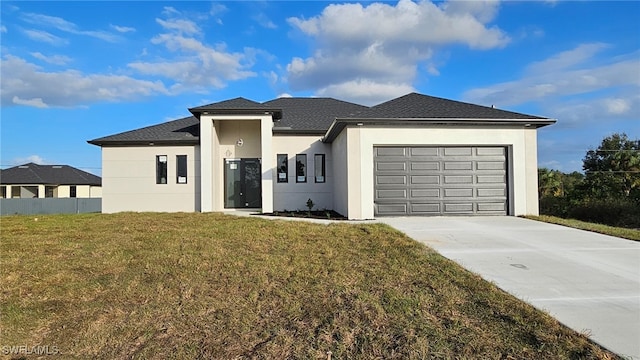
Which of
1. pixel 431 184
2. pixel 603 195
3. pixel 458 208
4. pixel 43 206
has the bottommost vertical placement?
pixel 43 206

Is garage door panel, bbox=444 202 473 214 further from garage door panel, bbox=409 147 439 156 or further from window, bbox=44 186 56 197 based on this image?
window, bbox=44 186 56 197

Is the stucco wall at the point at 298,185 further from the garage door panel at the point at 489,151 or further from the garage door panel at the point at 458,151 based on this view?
the garage door panel at the point at 489,151

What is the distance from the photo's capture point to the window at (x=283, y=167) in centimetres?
1708

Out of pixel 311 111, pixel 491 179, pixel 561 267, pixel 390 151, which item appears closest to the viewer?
pixel 561 267

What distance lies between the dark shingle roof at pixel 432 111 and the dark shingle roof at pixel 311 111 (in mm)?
3200

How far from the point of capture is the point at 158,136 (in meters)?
17.5

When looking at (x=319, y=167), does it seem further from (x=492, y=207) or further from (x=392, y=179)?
(x=492, y=207)

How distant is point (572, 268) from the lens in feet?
20.1

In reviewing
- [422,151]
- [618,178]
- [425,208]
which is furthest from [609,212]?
[422,151]

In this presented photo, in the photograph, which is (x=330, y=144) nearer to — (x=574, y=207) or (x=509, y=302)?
(x=574, y=207)

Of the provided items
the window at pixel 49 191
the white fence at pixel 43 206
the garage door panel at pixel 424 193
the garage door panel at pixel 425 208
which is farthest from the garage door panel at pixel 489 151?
the window at pixel 49 191

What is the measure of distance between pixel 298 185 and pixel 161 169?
6361mm

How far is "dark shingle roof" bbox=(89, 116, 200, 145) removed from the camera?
1714 cm

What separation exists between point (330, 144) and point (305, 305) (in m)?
12.8
